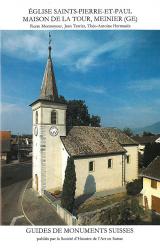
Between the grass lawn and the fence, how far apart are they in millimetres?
1717

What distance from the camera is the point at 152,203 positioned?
14.7m

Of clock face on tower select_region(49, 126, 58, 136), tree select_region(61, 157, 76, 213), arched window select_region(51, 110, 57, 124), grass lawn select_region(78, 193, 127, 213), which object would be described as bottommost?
grass lawn select_region(78, 193, 127, 213)

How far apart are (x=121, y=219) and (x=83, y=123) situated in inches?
1181

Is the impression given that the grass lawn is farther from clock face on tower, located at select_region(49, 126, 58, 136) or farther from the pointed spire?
the pointed spire

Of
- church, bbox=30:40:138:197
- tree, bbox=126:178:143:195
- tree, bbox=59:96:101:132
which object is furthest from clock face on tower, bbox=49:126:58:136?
tree, bbox=59:96:101:132

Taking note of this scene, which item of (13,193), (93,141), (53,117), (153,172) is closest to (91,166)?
(93,141)

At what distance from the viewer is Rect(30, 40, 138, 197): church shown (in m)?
18.4

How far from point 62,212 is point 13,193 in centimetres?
813

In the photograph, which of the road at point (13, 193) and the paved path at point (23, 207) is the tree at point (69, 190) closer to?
the paved path at point (23, 207)

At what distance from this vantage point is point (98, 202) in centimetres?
1686

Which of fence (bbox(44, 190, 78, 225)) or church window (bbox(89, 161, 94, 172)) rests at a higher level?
church window (bbox(89, 161, 94, 172))

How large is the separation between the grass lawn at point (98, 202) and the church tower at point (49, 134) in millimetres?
3340

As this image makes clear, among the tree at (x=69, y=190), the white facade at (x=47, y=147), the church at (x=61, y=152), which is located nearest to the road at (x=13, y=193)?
the church at (x=61, y=152)

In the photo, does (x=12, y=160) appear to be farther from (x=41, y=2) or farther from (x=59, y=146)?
(x=41, y=2)
